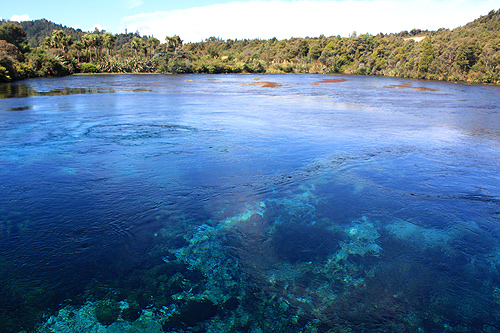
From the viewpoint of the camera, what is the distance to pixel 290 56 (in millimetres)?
123562

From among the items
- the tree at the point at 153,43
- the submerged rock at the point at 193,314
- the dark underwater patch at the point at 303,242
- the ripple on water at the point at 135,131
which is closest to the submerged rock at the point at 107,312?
the submerged rock at the point at 193,314

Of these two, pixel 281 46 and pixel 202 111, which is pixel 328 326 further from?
pixel 281 46

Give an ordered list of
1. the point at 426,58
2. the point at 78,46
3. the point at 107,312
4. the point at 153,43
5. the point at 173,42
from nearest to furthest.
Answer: the point at 107,312 < the point at 426,58 < the point at 78,46 < the point at 173,42 < the point at 153,43

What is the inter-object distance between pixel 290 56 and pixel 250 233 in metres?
124

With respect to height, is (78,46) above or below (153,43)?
below

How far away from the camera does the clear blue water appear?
5410 mm

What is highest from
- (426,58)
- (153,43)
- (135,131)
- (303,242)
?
(153,43)

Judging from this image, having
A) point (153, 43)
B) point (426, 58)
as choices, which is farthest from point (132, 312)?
point (153, 43)

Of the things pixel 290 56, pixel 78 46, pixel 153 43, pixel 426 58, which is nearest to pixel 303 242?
pixel 426 58

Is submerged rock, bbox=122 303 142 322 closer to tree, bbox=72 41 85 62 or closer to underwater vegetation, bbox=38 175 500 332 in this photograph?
underwater vegetation, bbox=38 175 500 332

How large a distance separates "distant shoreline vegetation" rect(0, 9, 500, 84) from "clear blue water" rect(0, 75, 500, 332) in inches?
1924

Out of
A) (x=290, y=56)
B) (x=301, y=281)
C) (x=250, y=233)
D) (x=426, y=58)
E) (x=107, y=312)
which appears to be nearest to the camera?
(x=107, y=312)

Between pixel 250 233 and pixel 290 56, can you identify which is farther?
pixel 290 56

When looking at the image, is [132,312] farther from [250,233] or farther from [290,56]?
[290,56]
